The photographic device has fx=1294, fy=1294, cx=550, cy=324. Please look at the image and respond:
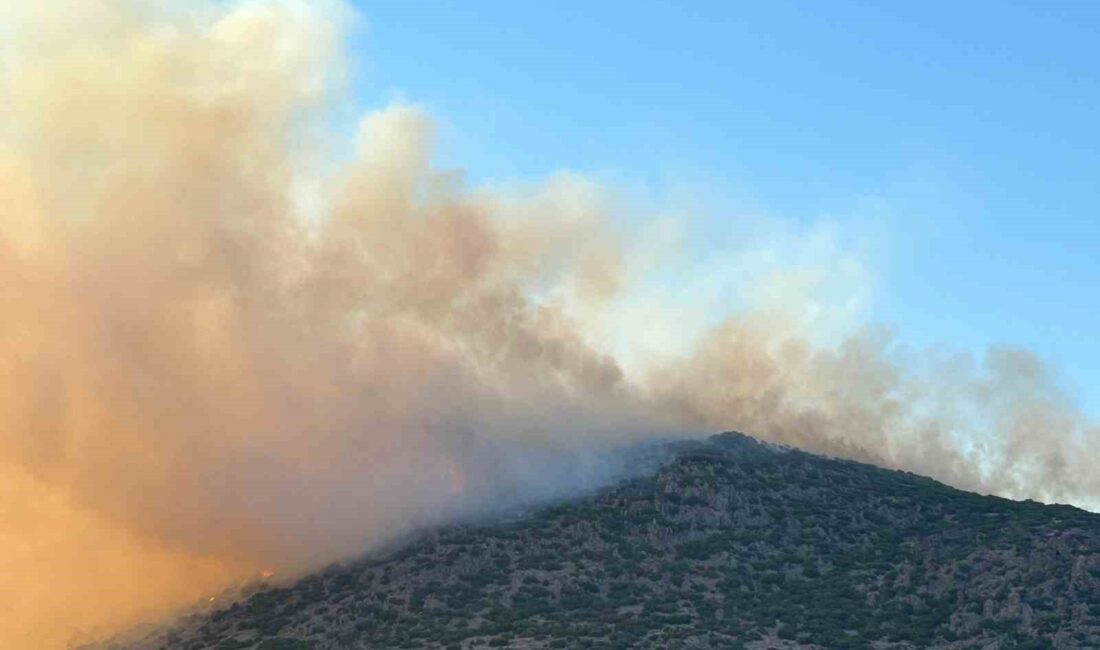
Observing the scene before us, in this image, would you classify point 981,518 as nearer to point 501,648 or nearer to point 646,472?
point 646,472

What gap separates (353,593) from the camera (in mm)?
127375

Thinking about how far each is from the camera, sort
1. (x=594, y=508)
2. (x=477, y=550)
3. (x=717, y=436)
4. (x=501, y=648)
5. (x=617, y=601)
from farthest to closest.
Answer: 1. (x=717, y=436)
2. (x=594, y=508)
3. (x=477, y=550)
4. (x=617, y=601)
5. (x=501, y=648)

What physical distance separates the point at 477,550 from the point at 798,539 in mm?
33238

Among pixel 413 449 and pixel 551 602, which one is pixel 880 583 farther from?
pixel 413 449

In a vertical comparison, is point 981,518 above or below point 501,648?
above

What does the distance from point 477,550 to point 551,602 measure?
13535mm

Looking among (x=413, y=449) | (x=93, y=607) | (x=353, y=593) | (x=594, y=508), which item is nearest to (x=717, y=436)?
(x=594, y=508)

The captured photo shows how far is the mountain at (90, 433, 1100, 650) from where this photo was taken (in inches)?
4483

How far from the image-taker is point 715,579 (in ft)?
410

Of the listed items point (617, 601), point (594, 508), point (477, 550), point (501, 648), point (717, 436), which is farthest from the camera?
point (717, 436)

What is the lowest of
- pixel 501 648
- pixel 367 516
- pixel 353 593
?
pixel 501 648

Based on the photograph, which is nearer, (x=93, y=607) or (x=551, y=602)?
(x=551, y=602)

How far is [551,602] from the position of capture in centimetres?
12169

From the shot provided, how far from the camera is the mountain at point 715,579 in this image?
114m
